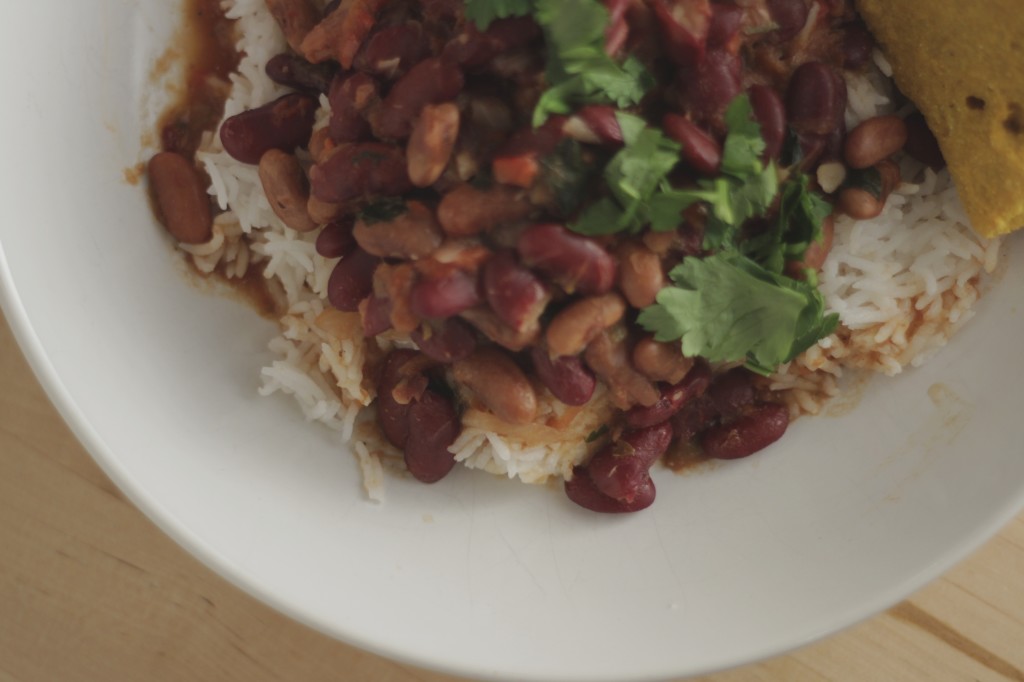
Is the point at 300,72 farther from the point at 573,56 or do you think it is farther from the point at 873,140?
the point at 873,140

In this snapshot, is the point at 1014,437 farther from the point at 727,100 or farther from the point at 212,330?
the point at 212,330

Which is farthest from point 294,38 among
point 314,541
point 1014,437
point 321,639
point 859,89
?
point 1014,437

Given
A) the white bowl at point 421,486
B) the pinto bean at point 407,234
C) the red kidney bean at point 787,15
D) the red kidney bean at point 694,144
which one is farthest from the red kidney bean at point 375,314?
the red kidney bean at point 787,15

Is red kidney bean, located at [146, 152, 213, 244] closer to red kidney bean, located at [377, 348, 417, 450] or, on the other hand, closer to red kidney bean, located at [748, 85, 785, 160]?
red kidney bean, located at [377, 348, 417, 450]

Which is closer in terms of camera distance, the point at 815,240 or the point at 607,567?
the point at 815,240

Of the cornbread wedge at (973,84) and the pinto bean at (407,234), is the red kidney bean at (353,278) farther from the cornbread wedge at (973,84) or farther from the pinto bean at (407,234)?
the cornbread wedge at (973,84)

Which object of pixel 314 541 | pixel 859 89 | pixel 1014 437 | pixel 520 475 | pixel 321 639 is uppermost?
pixel 859 89
